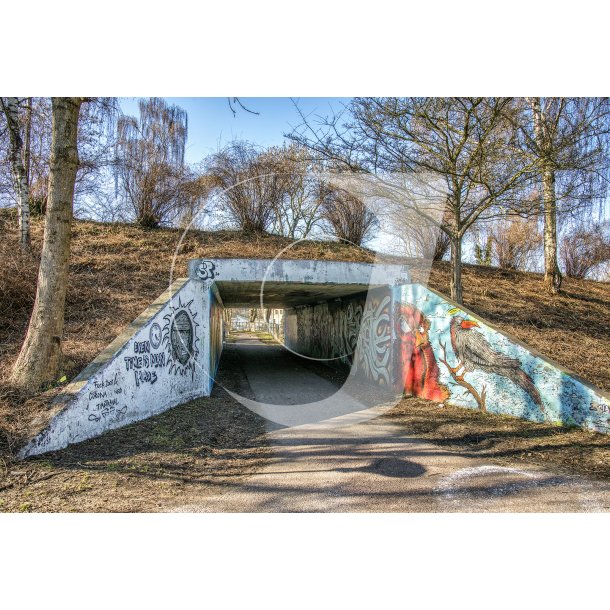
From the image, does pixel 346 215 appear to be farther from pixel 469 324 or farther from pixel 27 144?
pixel 27 144

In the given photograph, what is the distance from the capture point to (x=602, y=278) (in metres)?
16.9

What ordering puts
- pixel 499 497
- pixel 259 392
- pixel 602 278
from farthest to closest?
pixel 602 278 < pixel 259 392 < pixel 499 497

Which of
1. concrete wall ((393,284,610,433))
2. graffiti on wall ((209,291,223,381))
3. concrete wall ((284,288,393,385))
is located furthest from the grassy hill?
concrete wall ((284,288,393,385))

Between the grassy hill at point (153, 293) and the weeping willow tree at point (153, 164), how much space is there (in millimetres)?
764

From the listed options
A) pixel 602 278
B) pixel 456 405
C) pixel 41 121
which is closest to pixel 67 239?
pixel 41 121

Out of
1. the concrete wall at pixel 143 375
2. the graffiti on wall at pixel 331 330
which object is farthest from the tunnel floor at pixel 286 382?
the concrete wall at pixel 143 375

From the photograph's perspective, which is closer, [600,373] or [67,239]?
[67,239]

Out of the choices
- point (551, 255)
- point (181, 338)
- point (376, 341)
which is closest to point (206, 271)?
point (181, 338)

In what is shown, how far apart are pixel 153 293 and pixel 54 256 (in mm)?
4155

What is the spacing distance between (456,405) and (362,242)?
673 cm

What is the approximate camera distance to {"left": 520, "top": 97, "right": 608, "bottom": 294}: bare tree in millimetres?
7926

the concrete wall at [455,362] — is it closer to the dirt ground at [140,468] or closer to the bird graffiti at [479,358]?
the bird graffiti at [479,358]

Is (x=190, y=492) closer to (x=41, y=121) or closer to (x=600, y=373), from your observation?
(x=600, y=373)

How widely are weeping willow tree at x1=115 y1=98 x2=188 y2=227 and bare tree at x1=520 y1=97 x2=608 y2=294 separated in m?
6.49
